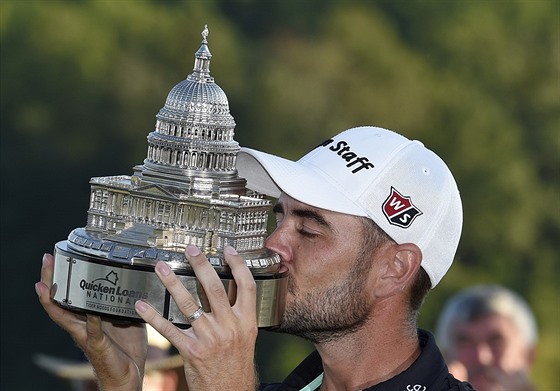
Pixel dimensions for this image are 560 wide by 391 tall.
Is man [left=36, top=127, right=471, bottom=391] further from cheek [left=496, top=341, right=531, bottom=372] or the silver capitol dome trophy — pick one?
cheek [left=496, top=341, right=531, bottom=372]

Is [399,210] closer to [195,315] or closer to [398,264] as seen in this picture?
[398,264]

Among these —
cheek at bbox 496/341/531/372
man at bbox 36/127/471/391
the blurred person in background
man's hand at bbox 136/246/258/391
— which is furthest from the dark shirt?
cheek at bbox 496/341/531/372

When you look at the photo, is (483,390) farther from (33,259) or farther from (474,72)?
(474,72)

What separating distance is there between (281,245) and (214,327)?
507 mm

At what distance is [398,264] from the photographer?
4.18 meters

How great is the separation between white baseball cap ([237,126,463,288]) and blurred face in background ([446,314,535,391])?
3.40m

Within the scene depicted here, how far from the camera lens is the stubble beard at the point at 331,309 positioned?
3.96 metres

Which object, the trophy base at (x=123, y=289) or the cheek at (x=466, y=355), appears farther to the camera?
the cheek at (x=466, y=355)

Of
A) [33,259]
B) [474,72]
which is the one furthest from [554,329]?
[33,259]

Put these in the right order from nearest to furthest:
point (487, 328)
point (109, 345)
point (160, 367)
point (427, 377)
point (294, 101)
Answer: point (427, 377), point (109, 345), point (160, 367), point (487, 328), point (294, 101)

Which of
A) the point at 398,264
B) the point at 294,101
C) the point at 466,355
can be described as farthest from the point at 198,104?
the point at 294,101

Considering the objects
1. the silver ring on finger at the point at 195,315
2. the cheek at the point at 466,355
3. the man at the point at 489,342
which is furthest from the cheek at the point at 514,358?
the silver ring on finger at the point at 195,315

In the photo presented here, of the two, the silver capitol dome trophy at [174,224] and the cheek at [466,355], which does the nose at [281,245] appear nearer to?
the silver capitol dome trophy at [174,224]

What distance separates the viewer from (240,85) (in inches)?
592
